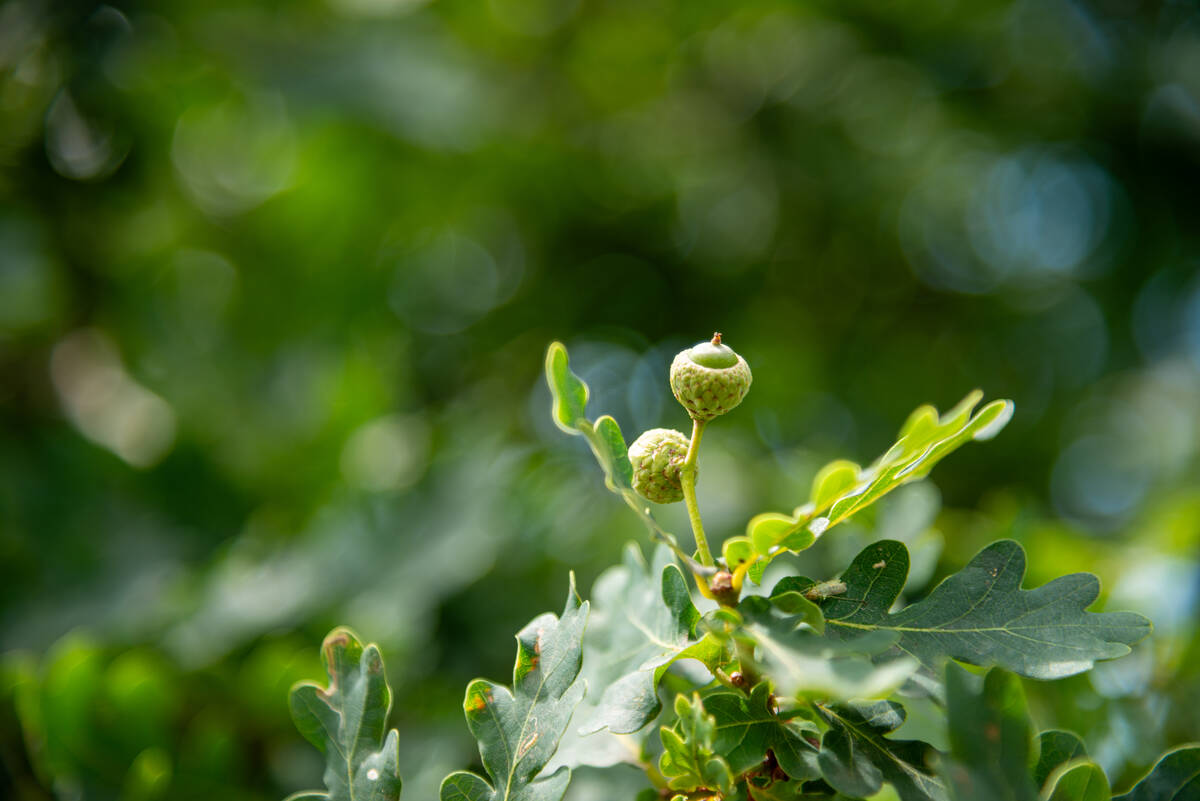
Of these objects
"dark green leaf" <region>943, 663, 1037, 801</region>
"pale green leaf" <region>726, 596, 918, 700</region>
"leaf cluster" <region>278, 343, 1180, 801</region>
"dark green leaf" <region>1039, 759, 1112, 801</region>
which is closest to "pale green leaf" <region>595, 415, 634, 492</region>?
"leaf cluster" <region>278, 343, 1180, 801</region>

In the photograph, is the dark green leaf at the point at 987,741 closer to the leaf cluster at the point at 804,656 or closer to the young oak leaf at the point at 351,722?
the leaf cluster at the point at 804,656

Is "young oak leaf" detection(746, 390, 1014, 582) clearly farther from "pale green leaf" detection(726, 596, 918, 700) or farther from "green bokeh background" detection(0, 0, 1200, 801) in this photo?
"green bokeh background" detection(0, 0, 1200, 801)

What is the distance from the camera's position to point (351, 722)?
0.58 m

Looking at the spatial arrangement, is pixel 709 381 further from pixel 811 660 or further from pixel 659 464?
pixel 811 660

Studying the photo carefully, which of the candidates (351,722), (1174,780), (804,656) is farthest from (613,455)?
(1174,780)

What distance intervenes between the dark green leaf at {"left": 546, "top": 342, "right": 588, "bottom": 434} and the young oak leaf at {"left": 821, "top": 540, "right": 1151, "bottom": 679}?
0.20m

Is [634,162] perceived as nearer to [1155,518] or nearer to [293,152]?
[293,152]

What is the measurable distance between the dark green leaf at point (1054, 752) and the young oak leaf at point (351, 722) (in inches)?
16.7

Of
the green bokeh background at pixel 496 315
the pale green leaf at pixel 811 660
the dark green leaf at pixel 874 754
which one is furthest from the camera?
the green bokeh background at pixel 496 315

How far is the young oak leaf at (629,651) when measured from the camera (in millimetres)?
519

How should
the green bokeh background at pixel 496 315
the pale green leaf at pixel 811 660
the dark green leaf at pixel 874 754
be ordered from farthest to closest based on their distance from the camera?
the green bokeh background at pixel 496 315, the dark green leaf at pixel 874 754, the pale green leaf at pixel 811 660

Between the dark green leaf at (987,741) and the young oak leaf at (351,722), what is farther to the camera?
the young oak leaf at (351,722)

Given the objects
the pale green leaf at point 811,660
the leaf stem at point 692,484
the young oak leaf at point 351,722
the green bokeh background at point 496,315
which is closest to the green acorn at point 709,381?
the leaf stem at point 692,484

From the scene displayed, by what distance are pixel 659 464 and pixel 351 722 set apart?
282mm
